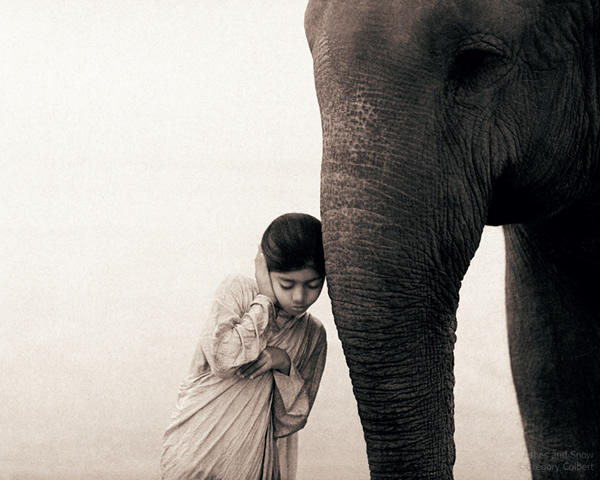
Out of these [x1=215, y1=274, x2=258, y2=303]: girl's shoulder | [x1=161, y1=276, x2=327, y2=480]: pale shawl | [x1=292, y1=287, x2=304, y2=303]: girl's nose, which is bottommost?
[x1=161, y1=276, x2=327, y2=480]: pale shawl

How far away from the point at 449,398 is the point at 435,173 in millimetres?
274

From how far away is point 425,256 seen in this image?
1.21 m

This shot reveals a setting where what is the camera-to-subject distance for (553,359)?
190cm

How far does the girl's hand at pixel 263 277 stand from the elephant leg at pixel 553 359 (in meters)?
0.51

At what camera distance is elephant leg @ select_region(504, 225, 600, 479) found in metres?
1.84

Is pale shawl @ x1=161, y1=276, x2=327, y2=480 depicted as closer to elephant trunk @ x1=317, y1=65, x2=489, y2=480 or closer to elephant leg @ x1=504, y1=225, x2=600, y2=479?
elephant trunk @ x1=317, y1=65, x2=489, y2=480

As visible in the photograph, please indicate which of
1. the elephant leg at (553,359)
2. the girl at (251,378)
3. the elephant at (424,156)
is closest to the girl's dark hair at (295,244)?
the girl at (251,378)

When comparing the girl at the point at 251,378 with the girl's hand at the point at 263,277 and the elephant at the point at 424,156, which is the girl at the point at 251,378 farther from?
the elephant at the point at 424,156

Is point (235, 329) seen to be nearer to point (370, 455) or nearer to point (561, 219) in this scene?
point (370, 455)

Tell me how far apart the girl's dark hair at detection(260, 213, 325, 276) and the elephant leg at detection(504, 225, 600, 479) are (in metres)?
0.50

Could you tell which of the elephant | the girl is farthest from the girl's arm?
the elephant

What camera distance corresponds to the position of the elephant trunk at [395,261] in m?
1.17

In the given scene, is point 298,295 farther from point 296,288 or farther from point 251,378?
point 251,378

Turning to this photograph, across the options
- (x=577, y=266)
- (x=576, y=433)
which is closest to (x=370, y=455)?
(x=577, y=266)
